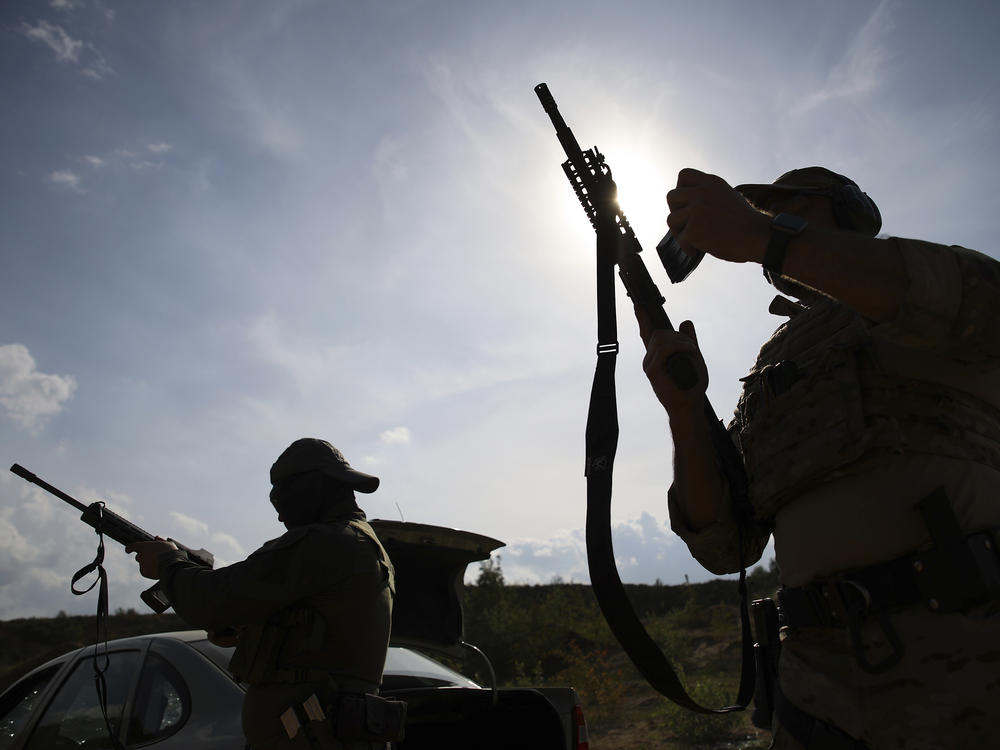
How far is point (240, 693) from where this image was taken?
324cm

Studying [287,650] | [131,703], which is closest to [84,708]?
[131,703]

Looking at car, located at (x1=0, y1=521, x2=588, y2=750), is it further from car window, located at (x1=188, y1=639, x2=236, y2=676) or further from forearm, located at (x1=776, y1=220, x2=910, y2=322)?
forearm, located at (x1=776, y1=220, x2=910, y2=322)

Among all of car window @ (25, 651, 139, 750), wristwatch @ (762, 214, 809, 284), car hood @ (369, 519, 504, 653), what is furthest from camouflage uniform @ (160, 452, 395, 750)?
wristwatch @ (762, 214, 809, 284)

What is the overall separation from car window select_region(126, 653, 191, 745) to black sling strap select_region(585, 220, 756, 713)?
231 cm

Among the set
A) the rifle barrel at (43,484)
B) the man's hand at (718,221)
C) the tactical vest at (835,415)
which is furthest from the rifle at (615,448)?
the rifle barrel at (43,484)

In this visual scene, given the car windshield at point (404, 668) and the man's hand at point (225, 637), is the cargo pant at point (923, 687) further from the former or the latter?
the man's hand at point (225, 637)

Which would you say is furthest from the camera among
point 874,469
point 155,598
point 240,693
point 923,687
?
point 155,598

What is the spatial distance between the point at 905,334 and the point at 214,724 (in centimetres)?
324

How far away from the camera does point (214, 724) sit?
3.15m

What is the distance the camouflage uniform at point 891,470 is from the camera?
1.39 metres

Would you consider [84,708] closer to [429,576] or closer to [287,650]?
[287,650]

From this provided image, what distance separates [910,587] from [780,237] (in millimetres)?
806

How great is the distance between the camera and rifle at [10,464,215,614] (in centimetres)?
374

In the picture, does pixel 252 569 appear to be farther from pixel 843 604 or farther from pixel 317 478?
pixel 843 604
